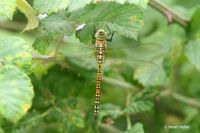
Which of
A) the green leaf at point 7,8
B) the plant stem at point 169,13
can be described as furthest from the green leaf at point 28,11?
the plant stem at point 169,13

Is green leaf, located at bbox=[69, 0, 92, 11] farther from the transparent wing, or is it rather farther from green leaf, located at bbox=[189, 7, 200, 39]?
green leaf, located at bbox=[189, 7, 200, 39]

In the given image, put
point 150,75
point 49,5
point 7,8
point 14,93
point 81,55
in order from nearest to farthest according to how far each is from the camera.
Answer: point 14,93
point 7,8
point 49,5
point 81,55
point 150,75

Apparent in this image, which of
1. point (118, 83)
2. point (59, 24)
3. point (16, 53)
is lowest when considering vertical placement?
point (118, 83)

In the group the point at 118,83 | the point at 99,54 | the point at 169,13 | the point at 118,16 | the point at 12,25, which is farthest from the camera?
the point at 12,25

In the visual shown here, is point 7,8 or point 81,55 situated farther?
point 81,55

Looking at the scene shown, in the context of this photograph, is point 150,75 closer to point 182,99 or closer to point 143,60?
point 143,60

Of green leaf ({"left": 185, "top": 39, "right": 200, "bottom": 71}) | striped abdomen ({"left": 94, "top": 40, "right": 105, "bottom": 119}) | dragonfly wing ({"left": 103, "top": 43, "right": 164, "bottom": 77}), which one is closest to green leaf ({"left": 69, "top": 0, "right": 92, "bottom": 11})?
striped abdomen ({"left": 94, "top": 40, "right": 105, "bottom": 119})

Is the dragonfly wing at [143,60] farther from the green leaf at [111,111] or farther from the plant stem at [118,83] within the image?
the green leaf at [111,111]

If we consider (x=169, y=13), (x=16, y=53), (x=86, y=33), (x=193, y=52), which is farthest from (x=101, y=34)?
(x=193, y=52)
